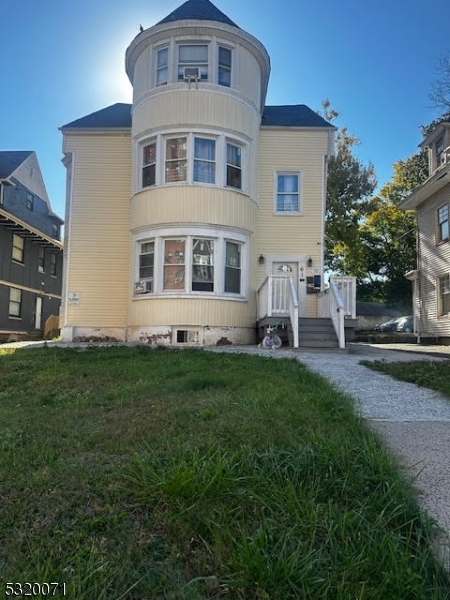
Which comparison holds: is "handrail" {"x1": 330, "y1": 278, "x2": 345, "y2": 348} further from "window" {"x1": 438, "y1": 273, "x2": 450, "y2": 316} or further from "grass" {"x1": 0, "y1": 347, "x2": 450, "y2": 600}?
"window" {"x1": 438, "y1": 273, "x2": 450, "y2": 316}

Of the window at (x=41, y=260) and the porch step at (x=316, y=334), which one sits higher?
the window at (x=41, y=260)

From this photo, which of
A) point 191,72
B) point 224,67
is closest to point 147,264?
Result: point 191,72

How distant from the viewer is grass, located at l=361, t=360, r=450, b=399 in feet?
18.6

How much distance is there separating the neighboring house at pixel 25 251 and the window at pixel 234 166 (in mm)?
12800

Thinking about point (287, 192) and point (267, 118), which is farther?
point (267, 118)

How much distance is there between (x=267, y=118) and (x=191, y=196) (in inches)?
187

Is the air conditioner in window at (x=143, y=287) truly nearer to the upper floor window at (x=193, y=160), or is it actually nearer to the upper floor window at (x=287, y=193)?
the upper floor window at (x=193, y=160)

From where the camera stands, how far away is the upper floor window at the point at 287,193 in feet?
46.3

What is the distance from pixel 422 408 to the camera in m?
4.56

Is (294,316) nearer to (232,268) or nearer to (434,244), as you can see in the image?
(232,268)

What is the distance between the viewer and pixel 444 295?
59.0ft

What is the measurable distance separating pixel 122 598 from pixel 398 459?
1997mm

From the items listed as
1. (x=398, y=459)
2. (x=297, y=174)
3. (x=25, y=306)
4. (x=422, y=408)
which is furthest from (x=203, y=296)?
(x=25, y=306)

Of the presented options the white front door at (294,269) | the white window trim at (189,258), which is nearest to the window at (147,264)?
the white window trim at (189,258)
